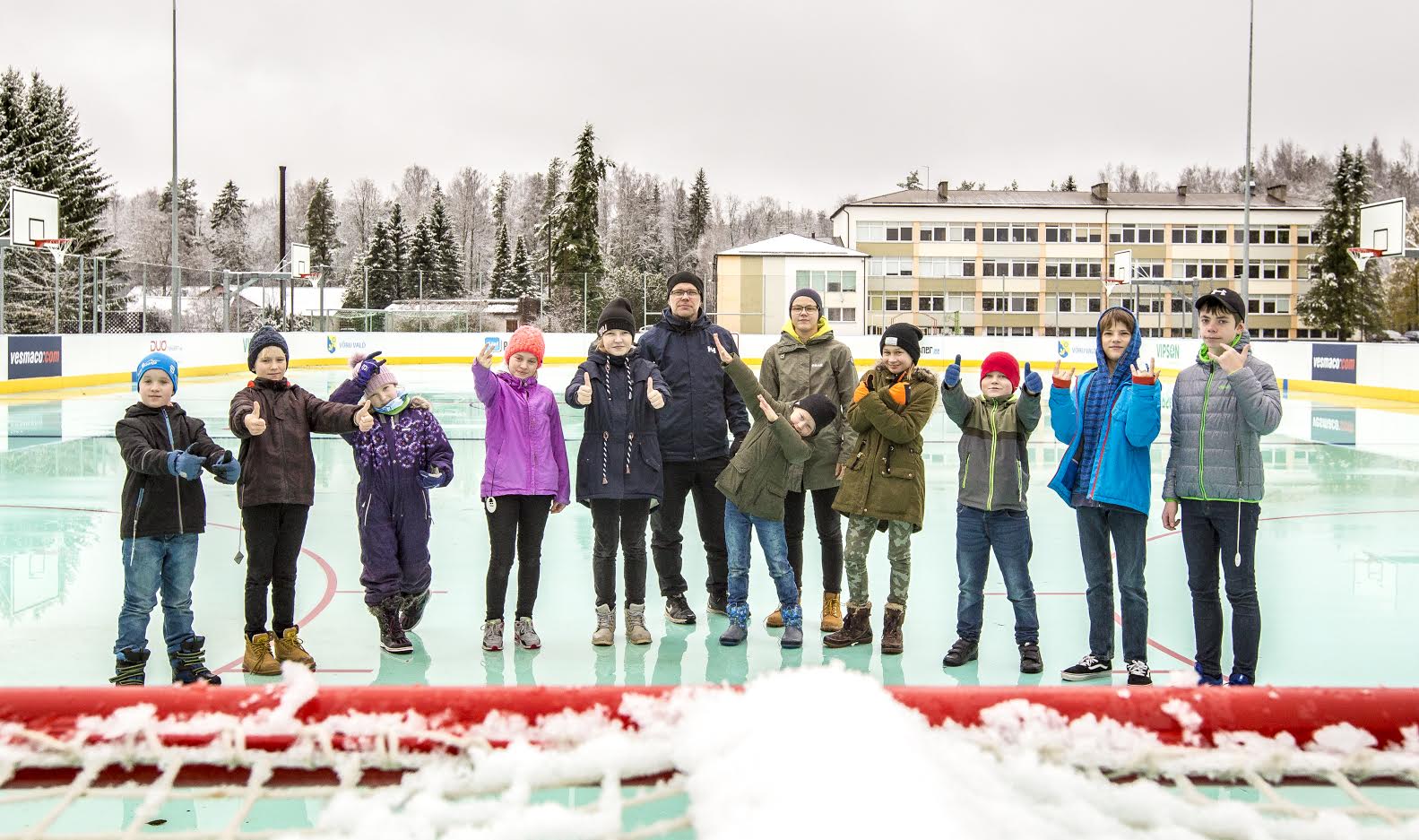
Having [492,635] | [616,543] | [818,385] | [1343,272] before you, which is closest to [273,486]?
[492,635]

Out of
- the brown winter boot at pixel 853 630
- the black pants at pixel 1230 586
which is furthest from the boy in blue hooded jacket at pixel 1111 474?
the brown winter boot at pixel 853 630

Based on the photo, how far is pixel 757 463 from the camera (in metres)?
5.39

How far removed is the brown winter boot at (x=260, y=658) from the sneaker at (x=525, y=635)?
104cm

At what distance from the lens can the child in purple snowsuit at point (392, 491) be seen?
5.23 m

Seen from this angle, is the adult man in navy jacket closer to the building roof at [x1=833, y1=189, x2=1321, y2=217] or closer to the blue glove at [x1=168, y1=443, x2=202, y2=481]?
the blue glove at [x1=168, y1=443, x2=202, y2=481]

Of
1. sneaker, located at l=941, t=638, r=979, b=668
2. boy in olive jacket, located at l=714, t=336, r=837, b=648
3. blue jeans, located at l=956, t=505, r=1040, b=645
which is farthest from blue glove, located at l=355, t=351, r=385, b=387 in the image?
sneaker, located at l=941, t=638, r=979, b=668

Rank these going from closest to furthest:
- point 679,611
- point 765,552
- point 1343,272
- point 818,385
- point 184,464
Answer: point 184,464, point 765,552, point 818,385, point 679,611, point 1343,272

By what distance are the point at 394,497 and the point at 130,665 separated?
125 cm

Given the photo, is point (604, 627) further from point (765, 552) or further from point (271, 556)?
point (271, 556)

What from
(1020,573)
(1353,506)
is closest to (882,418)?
(1020,573)

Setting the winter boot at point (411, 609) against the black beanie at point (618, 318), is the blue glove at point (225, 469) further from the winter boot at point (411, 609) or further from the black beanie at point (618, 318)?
the black beanie at point (618, 318)

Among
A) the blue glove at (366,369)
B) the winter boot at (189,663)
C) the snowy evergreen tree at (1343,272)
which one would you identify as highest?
the snowy evergreen tree at (1343,272)

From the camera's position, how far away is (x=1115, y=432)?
4961mm

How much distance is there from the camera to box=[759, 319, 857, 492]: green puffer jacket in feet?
18.8
